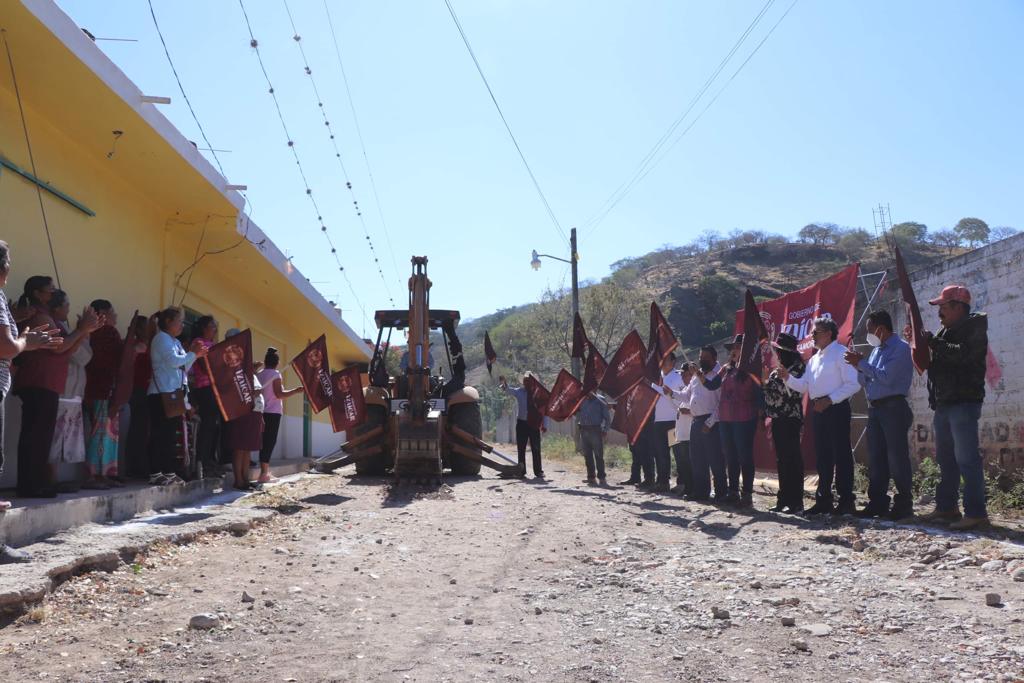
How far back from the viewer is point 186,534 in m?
5.41

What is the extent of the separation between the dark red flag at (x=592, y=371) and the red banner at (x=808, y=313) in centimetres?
211

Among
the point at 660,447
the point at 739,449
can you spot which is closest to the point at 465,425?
the point at 660,447

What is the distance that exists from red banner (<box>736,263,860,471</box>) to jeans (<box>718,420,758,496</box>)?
0.65 m

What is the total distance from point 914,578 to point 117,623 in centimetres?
410

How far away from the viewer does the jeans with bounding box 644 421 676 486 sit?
397 inches

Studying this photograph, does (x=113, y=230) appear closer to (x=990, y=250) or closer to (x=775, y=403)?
(x=775, y=403)

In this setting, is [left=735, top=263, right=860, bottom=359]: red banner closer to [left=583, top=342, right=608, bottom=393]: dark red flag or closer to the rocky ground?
[left=583, top=342, right=608, bottom=393]: dark red flag

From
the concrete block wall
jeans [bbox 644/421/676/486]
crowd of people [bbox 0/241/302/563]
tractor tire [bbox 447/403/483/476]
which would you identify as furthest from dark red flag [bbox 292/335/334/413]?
the concrete block wall

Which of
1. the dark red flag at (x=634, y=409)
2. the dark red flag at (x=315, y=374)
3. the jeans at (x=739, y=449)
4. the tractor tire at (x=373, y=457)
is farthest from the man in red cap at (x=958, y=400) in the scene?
the tractor tire at (x=373, y=457)

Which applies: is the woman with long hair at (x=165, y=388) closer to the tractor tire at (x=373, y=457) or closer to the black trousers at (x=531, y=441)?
the tractor tire at (x=373, y=457)

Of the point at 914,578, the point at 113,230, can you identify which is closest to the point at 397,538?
the point at 914,578

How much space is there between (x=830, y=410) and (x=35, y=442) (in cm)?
615

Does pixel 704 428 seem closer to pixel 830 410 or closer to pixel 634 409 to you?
pixel 634 409

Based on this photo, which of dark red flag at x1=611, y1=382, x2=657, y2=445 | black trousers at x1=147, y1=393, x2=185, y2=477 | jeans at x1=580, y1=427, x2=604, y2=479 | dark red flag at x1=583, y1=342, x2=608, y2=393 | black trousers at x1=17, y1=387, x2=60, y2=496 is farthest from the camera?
jeans at x1=580, y1=427, x2=604, y2=479
